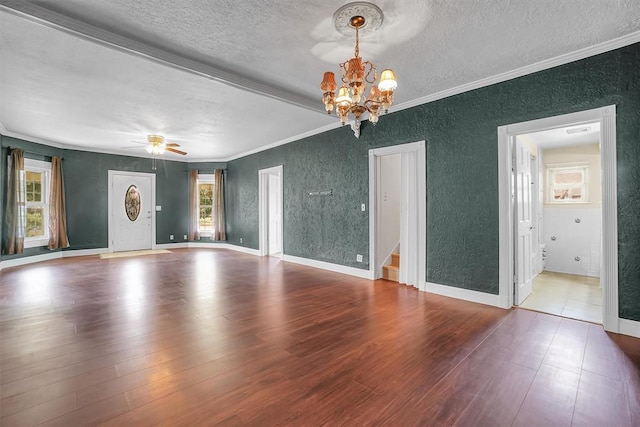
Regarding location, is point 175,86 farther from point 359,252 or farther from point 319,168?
point 359,252

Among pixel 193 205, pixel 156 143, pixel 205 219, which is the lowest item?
pixel 205 219

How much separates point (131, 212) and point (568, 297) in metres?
9.62

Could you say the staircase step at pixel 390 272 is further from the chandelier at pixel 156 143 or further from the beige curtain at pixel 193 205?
the beige curtain at pixel 193 205

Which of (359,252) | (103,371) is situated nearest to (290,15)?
(103,371)

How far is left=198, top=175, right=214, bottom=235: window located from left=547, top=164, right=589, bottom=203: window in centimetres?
863

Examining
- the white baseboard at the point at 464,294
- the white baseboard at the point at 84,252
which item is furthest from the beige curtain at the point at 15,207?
the white baseboard at the point at 464,294

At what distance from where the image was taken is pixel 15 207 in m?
5.87

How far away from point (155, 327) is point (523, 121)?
442 cm

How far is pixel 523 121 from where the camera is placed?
10.8ft

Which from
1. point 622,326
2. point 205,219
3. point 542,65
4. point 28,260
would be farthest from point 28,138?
point 622,326

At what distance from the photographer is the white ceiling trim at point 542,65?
2.70 meters

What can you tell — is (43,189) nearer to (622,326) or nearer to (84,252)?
(84,252)

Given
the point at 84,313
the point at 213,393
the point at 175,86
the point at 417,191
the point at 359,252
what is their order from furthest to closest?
1. the point at 359,252
2. the point at 417,191
3. the point at 175,86
4. the point at 84,313
5. the point at 213,393

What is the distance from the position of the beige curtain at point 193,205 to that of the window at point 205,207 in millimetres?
145
